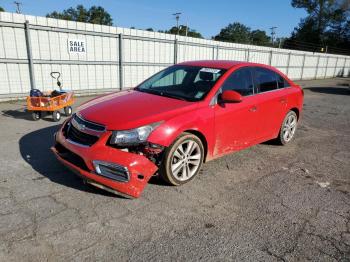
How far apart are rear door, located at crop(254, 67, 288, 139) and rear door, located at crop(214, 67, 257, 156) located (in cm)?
19

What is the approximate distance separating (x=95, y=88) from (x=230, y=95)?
8.44m

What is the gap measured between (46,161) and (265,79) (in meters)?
3.88

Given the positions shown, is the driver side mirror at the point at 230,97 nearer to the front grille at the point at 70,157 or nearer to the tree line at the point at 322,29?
the front grille at the point at 70,157

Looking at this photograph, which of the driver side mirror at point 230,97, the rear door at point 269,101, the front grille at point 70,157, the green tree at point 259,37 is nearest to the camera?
the front grille at point 70,157

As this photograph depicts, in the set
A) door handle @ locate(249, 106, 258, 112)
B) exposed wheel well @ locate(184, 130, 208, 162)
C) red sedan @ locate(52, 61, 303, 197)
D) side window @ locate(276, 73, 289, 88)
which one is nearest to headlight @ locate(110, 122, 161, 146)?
red sedan @ locate(52, 61, 303, 197)

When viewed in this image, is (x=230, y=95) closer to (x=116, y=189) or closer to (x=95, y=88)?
(x=116, y=189)

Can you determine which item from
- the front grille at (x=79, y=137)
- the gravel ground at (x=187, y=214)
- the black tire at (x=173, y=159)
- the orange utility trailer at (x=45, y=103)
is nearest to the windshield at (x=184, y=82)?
the black tire at (x=173, y=159)

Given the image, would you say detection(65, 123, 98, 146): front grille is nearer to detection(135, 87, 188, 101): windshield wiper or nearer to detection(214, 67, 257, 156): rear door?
detection(135, 87, 188, 101): windshield wiper

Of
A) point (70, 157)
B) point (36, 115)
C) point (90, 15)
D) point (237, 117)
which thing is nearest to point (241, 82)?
point (237, 117)

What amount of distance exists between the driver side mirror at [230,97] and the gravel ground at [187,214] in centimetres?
110

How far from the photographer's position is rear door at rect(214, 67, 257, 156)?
13.8 ft

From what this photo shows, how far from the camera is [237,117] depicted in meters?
4.42

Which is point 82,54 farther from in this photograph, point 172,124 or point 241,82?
point 172,124

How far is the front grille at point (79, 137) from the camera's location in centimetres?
340
